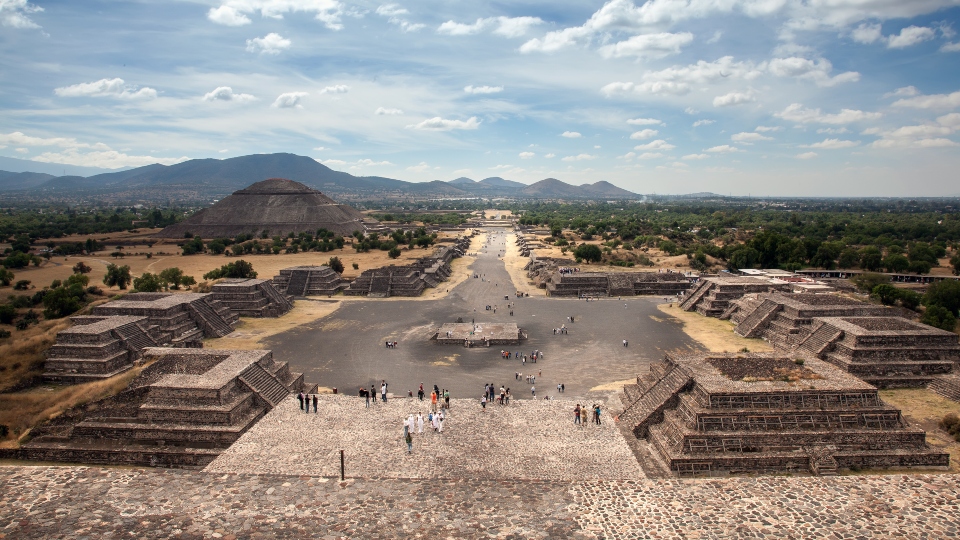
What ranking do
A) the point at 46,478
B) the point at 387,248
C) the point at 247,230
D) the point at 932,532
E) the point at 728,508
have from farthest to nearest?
the point at 247,230 < the point at 387,248 < the point at 46,478 < the point at 728,508 < the point at 932,532

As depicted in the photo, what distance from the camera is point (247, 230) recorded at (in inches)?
4439

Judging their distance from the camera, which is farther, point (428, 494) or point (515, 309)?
point (515, 309)

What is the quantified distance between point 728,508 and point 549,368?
15.3 meters

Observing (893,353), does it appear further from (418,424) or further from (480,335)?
(418,424)

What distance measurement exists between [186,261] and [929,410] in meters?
81.4

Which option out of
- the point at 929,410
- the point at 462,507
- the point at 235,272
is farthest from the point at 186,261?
A: the point at 929,410

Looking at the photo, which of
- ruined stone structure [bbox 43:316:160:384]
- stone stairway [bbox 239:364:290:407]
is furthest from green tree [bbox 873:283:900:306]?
ruined stone structure [bbox 43:316:160:384]

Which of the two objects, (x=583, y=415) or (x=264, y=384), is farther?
(x=264, y=384)

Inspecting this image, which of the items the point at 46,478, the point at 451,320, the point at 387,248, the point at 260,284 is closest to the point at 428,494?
the point at 46,478

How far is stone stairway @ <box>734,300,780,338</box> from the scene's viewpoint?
3588 cm

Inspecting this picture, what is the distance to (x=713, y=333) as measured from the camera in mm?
37062

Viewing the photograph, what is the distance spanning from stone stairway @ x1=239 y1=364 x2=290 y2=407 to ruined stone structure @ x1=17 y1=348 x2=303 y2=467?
0.06 metres

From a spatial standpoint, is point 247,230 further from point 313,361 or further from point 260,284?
point 313,361

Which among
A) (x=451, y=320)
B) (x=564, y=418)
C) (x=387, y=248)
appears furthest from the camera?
(x=387, y=248)
